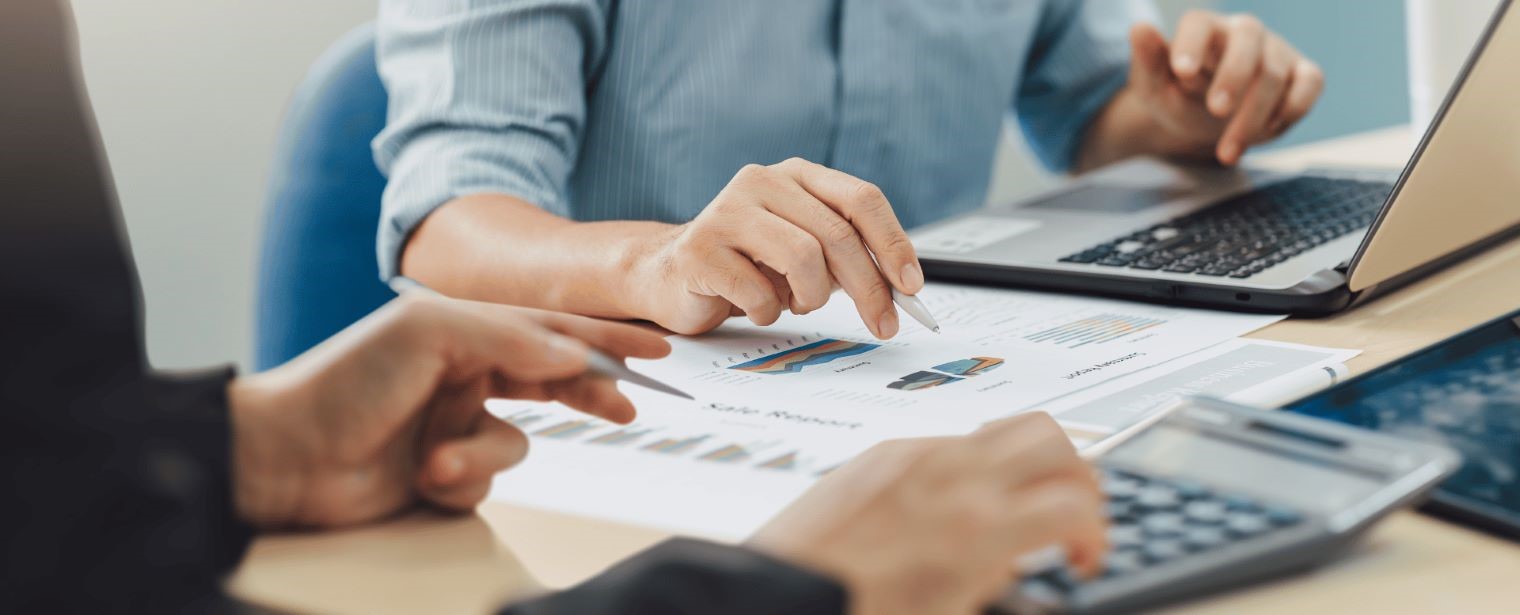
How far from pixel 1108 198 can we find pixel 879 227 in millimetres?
404

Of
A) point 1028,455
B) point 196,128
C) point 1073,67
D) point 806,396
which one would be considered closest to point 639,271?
point 806,396

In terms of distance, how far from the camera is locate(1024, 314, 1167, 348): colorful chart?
710mm

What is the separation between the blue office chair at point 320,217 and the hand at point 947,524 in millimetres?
683

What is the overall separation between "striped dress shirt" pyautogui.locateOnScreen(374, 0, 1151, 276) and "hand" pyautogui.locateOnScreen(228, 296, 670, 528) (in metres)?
0.38

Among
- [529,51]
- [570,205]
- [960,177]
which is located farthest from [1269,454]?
[960,177]

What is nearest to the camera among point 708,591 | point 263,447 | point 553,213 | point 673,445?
point 708,591

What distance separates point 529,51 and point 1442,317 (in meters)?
0.65

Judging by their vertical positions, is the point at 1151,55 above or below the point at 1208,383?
above

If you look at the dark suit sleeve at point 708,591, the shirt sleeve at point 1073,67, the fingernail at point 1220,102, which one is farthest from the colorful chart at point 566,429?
the shirt sleeve at point 1073,67

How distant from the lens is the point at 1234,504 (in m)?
0.39

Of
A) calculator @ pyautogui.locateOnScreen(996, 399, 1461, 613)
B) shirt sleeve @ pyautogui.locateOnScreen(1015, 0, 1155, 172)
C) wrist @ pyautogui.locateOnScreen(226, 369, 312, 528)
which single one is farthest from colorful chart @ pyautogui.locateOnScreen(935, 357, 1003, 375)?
shirt sleeve @ pyautogui.locateOnScreen(1015, 0, 1155, 172)

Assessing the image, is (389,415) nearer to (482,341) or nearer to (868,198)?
(482,341)

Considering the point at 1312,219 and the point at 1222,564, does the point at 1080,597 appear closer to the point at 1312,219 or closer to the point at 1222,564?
the point at 1222,564

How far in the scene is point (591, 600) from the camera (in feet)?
1.18
